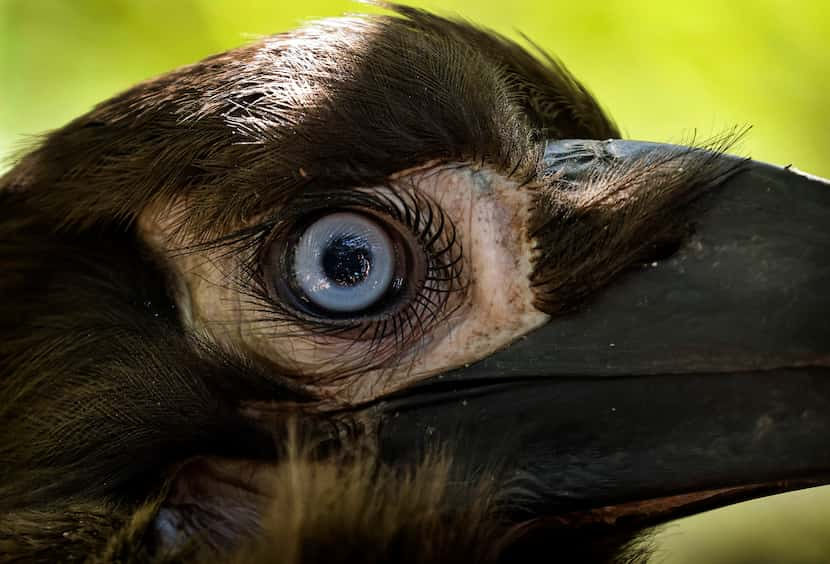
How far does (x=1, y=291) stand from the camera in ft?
8.43

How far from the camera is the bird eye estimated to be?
243cm

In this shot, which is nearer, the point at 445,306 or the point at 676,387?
the point at 676,387

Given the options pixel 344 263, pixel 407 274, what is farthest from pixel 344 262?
pixel 407 274

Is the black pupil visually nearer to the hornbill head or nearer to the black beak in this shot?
the hornbill head

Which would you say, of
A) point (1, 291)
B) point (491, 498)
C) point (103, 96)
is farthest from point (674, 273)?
point (103, 96)

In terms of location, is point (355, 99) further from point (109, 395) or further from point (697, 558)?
point (697, 558)

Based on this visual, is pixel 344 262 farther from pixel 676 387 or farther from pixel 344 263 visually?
pixel 676 387

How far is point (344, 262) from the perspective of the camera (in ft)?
7.97

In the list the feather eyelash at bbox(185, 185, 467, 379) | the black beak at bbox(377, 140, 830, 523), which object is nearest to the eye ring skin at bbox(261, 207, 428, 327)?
the feather eyelash at bbox(185, 185, 467, 379)

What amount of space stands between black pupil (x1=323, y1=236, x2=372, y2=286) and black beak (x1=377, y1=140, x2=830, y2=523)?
23cm

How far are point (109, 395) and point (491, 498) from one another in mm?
733

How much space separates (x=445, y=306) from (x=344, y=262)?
205mm

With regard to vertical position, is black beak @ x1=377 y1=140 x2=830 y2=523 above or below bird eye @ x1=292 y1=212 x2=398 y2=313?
below

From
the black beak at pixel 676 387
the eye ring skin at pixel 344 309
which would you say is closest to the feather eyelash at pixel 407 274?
the eye ring skin at pixel 344 309
